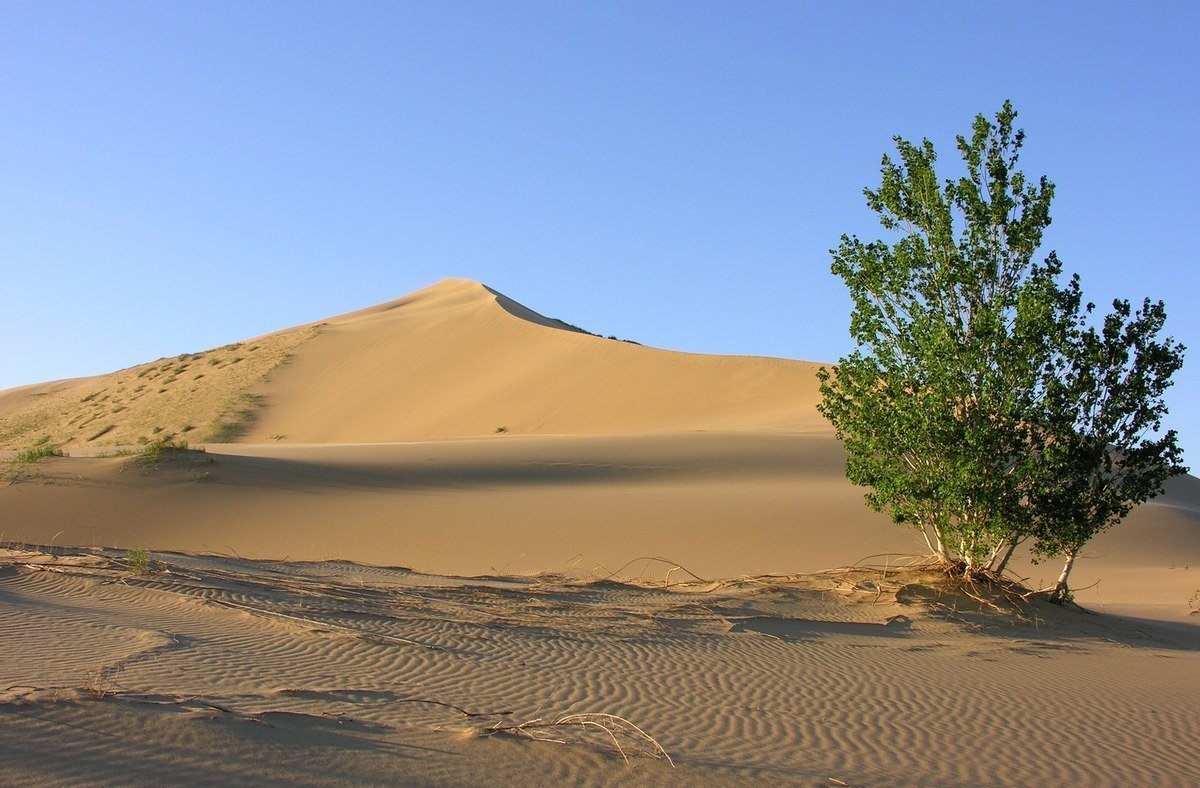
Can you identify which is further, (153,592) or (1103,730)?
(153,592)

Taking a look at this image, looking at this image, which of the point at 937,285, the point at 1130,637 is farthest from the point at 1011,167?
the point at 1130,637

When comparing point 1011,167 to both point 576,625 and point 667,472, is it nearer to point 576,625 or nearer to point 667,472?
point 576,625

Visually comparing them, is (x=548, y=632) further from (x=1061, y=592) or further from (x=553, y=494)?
(x=553, y=494)

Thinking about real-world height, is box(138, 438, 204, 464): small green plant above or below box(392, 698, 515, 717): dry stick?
above

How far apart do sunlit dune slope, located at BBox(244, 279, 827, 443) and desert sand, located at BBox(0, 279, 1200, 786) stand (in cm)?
1210

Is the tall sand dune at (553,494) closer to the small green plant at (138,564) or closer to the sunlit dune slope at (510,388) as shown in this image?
the sunlit dune slope at (510,388)

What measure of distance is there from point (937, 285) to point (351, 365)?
139ft

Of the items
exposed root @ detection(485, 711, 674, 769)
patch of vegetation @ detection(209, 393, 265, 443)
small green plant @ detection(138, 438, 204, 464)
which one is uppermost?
patch of vegetation @ detection(209, 393, 265, 443)

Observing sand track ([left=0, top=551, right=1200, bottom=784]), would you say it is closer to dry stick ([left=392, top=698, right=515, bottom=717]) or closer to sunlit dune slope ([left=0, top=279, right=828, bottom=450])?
dry stick ([left=392, top=698, right=515, bottom=717])

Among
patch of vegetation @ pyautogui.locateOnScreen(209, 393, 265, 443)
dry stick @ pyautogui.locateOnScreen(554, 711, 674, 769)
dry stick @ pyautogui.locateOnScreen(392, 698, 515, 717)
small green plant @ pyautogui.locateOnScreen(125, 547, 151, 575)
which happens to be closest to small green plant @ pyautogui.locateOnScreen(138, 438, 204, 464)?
small green plant @ pyautogui.locateOnScreen(125, 547, 151, 575)

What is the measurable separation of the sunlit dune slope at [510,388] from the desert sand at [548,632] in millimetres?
12096

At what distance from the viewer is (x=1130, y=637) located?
10.8m

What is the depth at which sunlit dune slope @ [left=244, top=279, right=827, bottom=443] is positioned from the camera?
3872 centimetres

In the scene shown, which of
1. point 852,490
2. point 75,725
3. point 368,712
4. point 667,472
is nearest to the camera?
point 75,725
